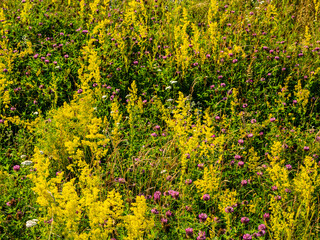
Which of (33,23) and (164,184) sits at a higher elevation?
(33,23)

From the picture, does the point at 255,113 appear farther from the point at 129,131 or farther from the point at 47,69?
the point at 47,69

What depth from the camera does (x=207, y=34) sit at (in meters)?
4.57

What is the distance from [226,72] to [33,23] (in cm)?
296

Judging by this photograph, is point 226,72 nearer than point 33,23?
Yes

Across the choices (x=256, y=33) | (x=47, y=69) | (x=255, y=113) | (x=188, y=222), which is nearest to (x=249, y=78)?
(x=255, y=113)

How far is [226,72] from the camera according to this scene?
3967 millimetres

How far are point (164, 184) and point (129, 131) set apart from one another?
0.89 m

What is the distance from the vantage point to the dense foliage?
2.32m

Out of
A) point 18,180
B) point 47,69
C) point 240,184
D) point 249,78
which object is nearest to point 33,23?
point 47,69

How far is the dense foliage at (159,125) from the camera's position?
2322 millimetres

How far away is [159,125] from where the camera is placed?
3.54 m

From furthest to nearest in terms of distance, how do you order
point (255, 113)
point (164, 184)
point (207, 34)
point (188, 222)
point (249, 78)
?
point (207, 34), point (249, 78), point (255, 113), point (164, 184), point (188, 222)

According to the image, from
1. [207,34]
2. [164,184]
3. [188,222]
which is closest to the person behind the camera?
[188,222]

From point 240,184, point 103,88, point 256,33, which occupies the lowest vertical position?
point 240,184
